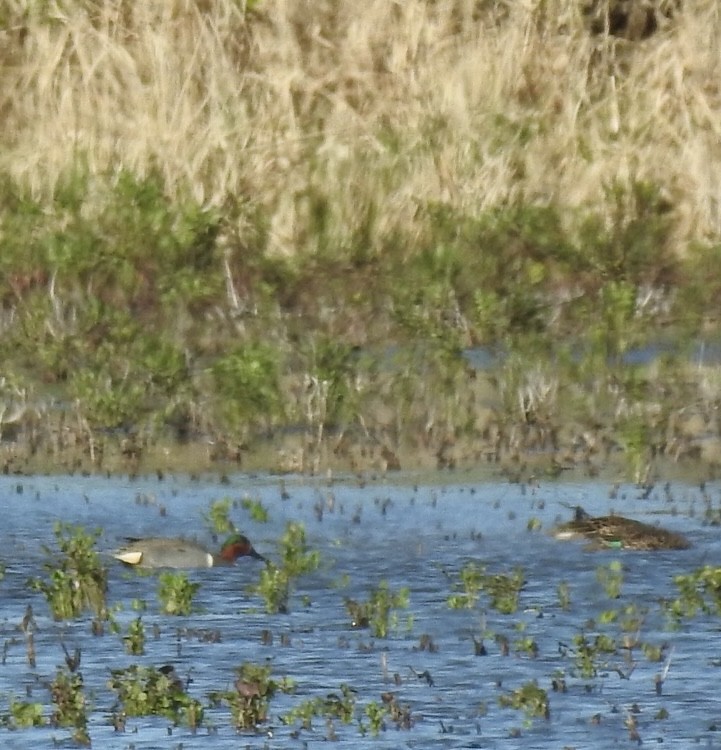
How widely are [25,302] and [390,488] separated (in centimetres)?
366

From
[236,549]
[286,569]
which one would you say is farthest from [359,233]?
[286,569]

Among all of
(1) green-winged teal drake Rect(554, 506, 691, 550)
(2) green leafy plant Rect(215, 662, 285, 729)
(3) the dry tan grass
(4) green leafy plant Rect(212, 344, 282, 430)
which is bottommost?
(2) green leafy plant Rect(215, 662, 285, 729)

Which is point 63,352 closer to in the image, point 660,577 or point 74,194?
point 74,194

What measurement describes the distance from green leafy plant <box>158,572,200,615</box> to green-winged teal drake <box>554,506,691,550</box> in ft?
5.71

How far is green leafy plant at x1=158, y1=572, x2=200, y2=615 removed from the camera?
26.5ft

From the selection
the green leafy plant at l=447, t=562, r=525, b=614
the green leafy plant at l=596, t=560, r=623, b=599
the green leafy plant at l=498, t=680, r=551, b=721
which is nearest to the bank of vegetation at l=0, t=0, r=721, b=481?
the green leafy plant at l=596, t=560, r=623, b=599

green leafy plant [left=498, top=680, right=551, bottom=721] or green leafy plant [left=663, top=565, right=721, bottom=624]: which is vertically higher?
green leafy plant [left=663, top=565, right=721, bottom=624]

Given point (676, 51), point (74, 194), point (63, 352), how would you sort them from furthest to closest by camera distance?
point (676, 51) → point (74, 194) → point (63, 352)

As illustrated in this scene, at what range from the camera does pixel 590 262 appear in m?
14.4

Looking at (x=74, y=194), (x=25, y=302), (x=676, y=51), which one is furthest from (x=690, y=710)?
(x=676, y=51)

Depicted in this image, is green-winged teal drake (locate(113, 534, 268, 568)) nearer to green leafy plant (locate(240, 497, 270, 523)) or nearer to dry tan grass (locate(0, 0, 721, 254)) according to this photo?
green leafy plant (locate(240, 497, 270, 523))

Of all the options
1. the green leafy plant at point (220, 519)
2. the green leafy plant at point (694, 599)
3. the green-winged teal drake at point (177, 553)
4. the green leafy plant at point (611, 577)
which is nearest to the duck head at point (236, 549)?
the green-winged teal drake at point (177, 553)

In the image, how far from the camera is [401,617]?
26.9ft

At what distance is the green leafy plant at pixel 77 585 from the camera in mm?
A: 8172
